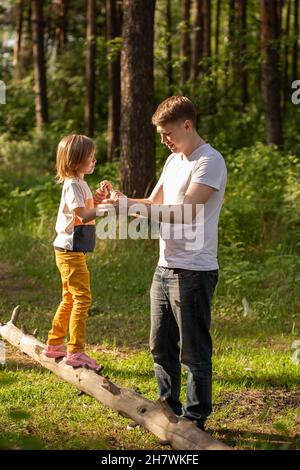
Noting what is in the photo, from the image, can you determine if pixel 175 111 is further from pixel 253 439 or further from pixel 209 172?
pixel 253 439

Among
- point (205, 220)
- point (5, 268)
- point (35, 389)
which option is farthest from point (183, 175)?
point (5, 268)

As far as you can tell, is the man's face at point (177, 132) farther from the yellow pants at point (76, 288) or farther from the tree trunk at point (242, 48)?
the tree trunk at point (242, 48)

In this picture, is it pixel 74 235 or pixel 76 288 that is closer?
pixel 74 235

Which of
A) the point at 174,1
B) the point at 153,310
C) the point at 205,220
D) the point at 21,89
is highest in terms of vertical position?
the point at 174,1

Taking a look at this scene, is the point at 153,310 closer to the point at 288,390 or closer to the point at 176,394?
the point at 176,394

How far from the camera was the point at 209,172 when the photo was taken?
5289mm

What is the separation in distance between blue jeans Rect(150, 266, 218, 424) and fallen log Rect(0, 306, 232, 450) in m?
0.27

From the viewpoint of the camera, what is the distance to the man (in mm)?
5336

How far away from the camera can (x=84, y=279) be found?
21.6 ft

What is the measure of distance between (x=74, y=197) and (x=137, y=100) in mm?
6607

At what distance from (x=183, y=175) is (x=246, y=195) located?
28.8 ft

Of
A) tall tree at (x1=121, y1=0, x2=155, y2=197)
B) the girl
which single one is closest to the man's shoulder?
the girl

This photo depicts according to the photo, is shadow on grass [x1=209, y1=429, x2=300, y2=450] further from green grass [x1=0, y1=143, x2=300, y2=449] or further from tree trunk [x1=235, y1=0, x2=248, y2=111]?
tree trunk [x1=235, y1=0, x2=248, y2=111]

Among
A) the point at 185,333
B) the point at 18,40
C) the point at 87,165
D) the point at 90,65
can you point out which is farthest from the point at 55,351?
the point at 18,40
